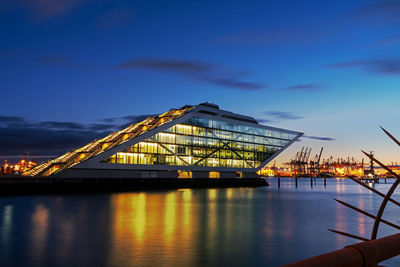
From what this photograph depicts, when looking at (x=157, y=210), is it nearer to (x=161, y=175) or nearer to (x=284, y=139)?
(x=161, y=175)

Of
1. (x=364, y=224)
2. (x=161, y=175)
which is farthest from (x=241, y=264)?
(x=161, y=175)

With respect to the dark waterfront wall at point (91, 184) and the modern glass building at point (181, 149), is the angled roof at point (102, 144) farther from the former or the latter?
the dark waterfront wall at point (91, 184)

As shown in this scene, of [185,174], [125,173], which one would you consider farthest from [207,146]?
[125,173]

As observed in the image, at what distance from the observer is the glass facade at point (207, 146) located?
281ft

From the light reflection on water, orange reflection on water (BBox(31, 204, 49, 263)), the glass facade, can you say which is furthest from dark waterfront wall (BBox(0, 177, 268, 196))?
orange reflection on water (BBox(31, 204, 49, 263))

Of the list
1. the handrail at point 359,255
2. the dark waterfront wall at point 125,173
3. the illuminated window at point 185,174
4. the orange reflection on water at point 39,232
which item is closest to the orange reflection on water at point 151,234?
the orange reflection on water at point 39,232

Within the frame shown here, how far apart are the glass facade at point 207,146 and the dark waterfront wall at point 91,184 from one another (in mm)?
4074

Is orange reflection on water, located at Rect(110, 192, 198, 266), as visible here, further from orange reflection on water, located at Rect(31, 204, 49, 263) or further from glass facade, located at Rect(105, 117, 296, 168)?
glass facade, located at Rect(105, 117, 296, 168)

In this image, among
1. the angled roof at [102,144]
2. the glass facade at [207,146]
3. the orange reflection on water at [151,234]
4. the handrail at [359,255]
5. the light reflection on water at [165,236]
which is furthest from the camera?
the glass facade at [207,146]

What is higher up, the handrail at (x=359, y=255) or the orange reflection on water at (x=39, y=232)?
the handrail at (x=359, y=255)

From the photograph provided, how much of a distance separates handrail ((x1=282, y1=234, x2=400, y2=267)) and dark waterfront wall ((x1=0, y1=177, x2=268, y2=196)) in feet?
225

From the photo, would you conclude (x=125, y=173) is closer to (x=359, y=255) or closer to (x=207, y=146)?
(x=207, y=146)

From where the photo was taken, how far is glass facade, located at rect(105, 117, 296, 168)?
3369 inches

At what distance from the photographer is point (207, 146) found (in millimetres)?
97312
